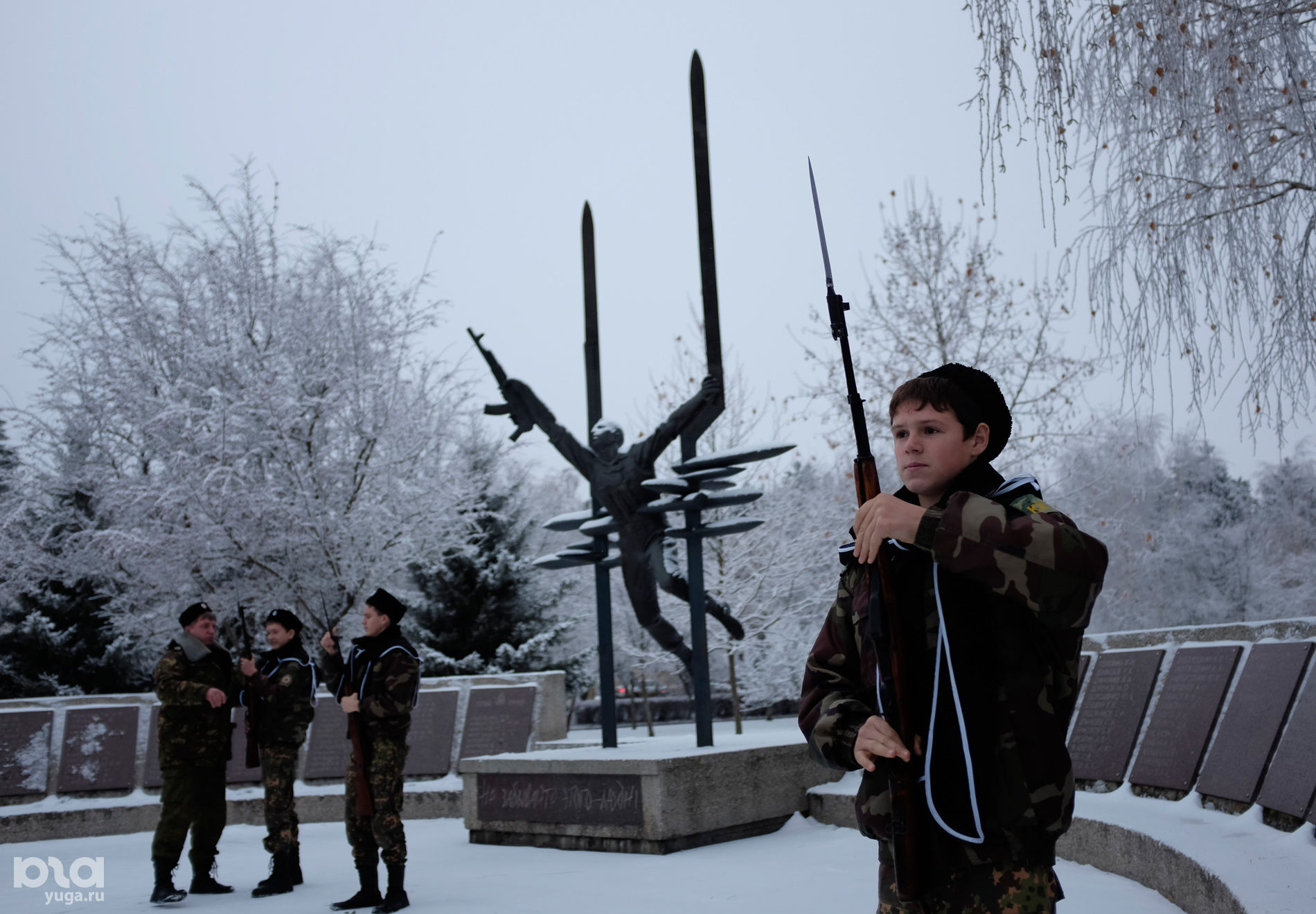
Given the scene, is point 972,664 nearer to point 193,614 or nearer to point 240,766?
point 193,614

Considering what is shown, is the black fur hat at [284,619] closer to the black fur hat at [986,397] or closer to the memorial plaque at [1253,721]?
the memorial plaque at [1253,721]

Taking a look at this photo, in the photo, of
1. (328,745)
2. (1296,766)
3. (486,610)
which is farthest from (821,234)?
(486,610)

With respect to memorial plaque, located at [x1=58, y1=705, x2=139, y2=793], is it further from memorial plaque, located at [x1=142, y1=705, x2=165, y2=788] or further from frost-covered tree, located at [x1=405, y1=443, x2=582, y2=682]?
frost-covered tree, located at [x1=405, y1=443, x2=582, y2=682]

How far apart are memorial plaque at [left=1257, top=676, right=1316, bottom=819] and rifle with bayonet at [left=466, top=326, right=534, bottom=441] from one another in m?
5.98

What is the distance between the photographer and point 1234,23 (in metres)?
4.95

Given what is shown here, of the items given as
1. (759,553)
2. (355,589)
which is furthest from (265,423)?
(759,553)

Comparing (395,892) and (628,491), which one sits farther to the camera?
(628,491)

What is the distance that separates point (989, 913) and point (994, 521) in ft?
2.44

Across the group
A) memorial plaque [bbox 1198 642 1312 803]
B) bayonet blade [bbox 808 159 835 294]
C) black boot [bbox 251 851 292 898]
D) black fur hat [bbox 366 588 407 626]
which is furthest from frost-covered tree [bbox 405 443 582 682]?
bayonet blade [bbox 808 159 835 294]

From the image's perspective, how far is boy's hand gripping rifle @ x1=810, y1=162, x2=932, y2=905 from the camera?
1953mm

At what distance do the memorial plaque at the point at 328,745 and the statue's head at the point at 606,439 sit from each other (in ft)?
15.3

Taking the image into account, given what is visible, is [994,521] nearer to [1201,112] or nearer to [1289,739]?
[1289,739]

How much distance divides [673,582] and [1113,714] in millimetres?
3784

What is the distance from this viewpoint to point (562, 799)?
8.11 meters
